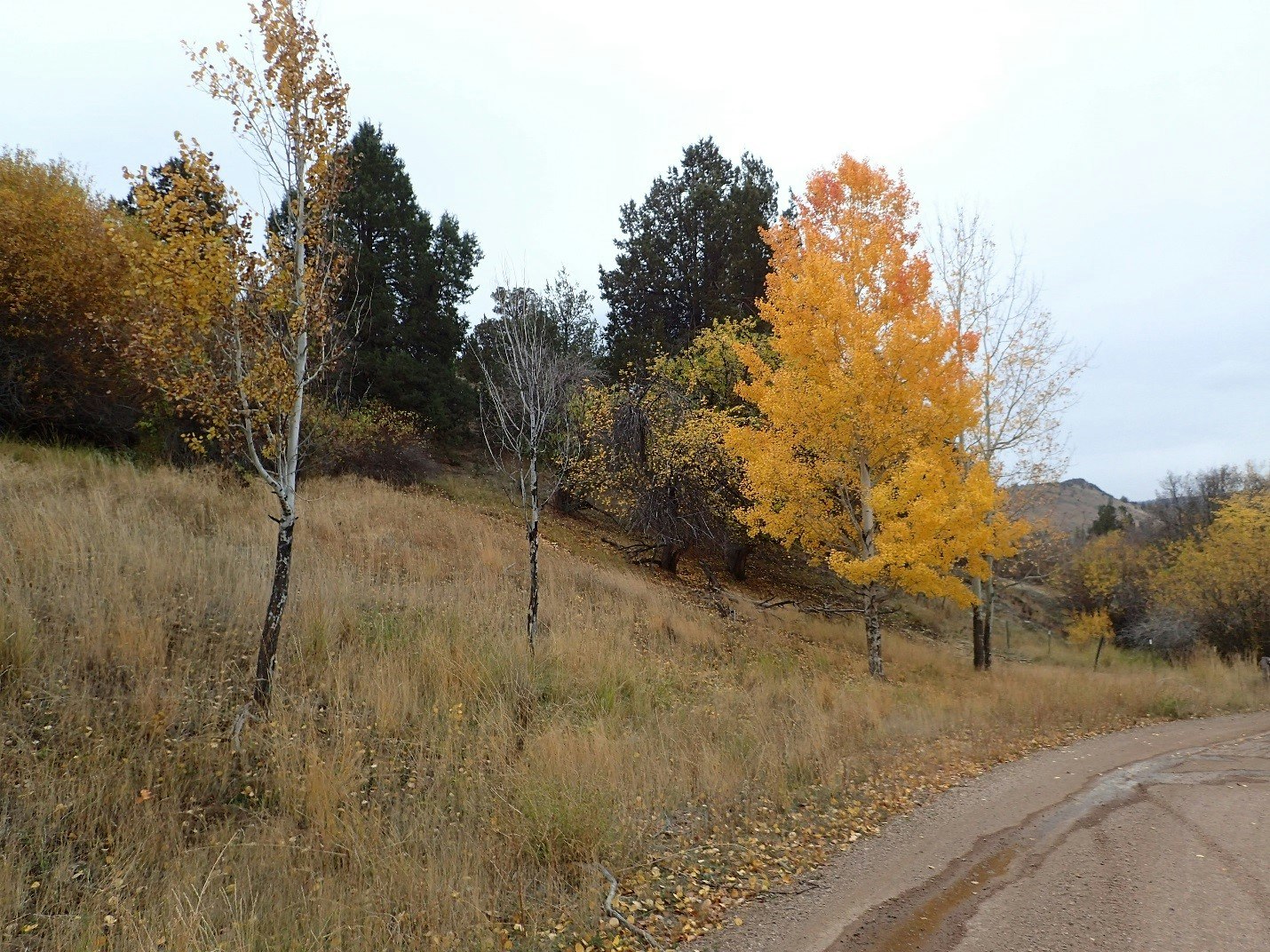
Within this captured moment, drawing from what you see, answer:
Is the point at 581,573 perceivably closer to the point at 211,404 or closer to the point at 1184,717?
the point at 211,404

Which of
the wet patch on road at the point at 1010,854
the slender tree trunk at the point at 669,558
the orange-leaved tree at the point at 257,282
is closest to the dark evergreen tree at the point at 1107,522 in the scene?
the slender tree trunk at the point at 669,558

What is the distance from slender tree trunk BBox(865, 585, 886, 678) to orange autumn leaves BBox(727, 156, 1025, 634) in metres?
0.10

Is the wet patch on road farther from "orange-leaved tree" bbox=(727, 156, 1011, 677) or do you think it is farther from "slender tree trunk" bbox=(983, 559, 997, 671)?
"slender tree trunk" bbox=(983, 559, 997, 671)

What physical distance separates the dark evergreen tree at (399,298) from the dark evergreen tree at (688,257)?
6.06 metres

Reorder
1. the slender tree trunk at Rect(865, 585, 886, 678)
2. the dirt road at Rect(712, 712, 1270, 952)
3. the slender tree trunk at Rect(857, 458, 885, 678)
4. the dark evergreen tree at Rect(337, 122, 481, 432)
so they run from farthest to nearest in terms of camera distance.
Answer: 1. the dark evergreen tree at Rect(337, 122, 481, 432)
2. the slender tree trunk at Rect(865, 585, 886, 678)
3. the slender tree trunk at Rect(857, 458, 885, 678)
4. the dirt road at Rect(712, 712, 1270, 952)

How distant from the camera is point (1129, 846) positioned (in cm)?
525

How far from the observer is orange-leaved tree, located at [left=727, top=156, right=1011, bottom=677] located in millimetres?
11250

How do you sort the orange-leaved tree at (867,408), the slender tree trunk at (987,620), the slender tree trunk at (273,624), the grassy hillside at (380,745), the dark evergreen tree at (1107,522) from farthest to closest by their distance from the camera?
the dark evergreen tree at (1107,522), the slender tree trunk at (987,620), the orange-leaved tree at (867,408), the slender tree trunk at (273,624), the grassy hillside at (380,745)

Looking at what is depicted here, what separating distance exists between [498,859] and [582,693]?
3.74m

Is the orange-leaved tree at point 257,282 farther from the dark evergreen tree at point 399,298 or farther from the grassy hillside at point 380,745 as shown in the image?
the dark evergreen tree at point 399,298

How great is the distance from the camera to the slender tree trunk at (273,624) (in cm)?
635

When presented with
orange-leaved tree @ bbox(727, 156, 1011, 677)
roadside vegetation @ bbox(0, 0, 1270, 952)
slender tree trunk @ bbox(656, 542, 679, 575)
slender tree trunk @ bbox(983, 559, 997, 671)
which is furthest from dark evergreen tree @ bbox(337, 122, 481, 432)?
slender tree trunk @ bbox(983, 559, 997, 671)

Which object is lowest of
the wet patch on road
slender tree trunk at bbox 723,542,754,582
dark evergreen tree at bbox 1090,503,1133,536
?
the wet patch on road

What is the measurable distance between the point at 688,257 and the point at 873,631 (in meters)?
16.5
